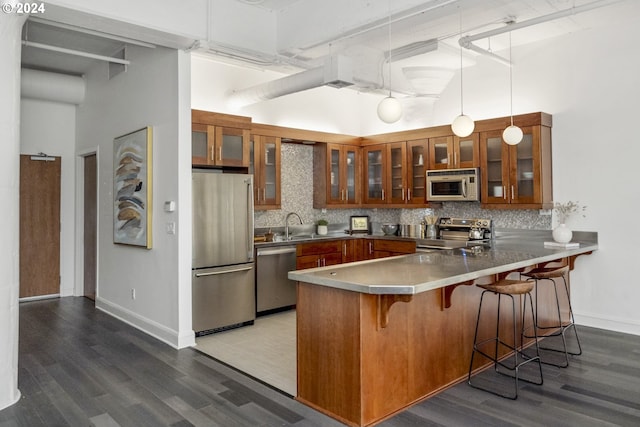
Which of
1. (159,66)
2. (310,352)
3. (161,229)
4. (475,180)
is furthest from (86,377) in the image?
(475,180)

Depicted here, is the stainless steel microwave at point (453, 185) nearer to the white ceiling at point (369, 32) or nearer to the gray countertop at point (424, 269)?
the gray countertop at point (424, 269)

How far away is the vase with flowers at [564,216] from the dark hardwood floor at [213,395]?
105 centimetres

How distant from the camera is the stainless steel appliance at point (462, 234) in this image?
5.76m

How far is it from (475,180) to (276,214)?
269 centimetres

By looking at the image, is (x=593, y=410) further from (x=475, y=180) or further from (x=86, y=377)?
(x=86, y=377)

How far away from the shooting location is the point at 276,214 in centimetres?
654

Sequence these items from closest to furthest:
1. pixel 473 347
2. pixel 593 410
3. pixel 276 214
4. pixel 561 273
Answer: pixel 593 410
pixel 473 347
pixel 561 273
pixel 276 214

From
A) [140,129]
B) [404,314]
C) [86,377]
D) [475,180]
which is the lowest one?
[86,377]

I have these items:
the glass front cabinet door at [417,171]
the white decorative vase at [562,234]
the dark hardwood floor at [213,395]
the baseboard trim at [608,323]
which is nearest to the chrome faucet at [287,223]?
the glass front cabinet door at [417,171]

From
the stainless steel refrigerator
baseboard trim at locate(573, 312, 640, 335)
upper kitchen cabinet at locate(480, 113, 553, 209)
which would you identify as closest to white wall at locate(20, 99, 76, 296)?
the stainless steel refrigerator

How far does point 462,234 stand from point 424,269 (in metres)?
2.88

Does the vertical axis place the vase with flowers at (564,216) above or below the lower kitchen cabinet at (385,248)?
above

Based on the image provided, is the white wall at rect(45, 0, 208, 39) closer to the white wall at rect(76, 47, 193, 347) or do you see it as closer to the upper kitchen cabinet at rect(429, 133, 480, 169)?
the white wall at rect(76, 47, 193, 347)

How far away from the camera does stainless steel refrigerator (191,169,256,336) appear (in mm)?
4840
